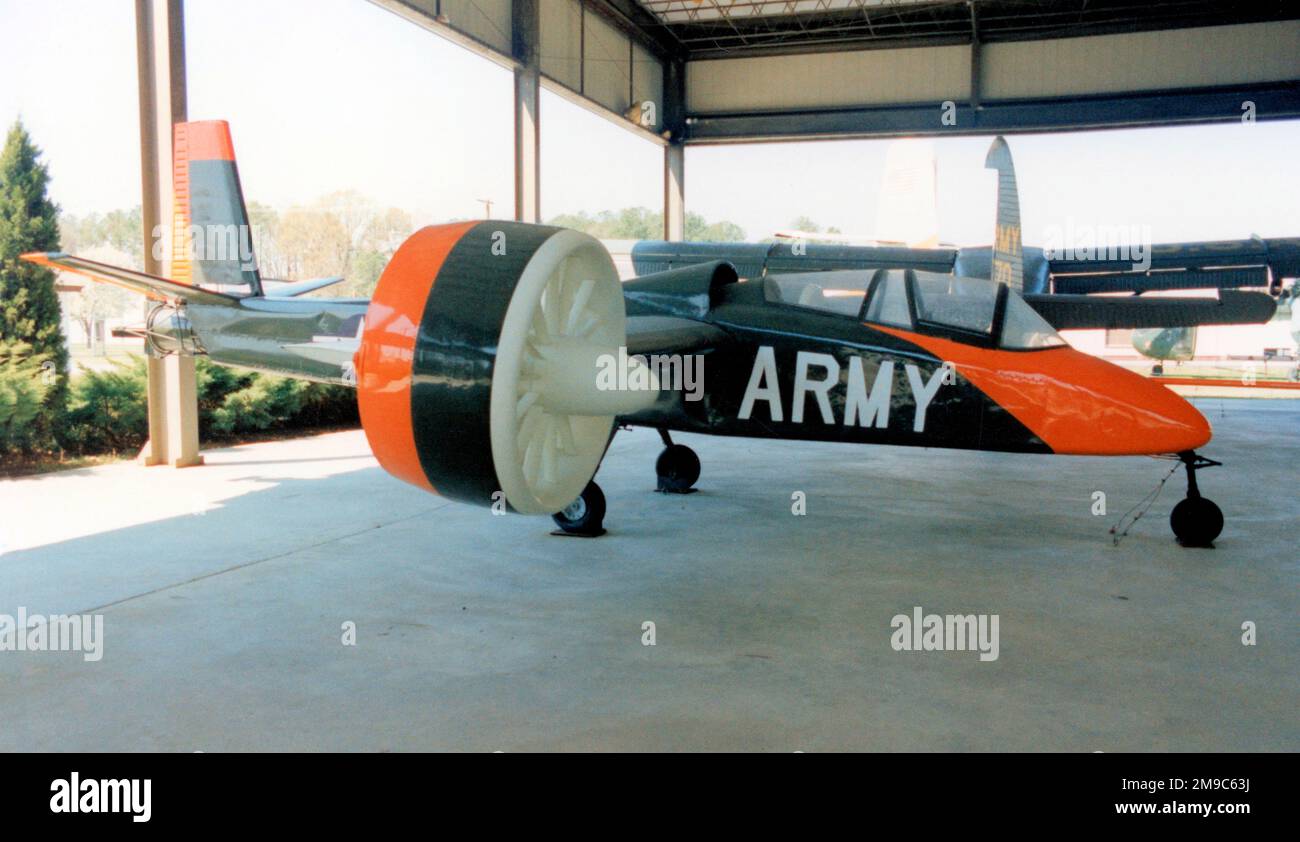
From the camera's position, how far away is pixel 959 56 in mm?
20312

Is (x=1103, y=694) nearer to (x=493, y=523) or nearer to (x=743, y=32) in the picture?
(x=493, y=523)

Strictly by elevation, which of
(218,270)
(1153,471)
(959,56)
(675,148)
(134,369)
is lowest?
(1153,471)

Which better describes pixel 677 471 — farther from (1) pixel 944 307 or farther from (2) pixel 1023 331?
(2) pixel 1023 331

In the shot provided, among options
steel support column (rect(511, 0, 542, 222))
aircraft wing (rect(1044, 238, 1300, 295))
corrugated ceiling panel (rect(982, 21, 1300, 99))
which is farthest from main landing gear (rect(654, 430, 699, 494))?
corrugated ceiling panel (rect(982, 21, 1300, 99))

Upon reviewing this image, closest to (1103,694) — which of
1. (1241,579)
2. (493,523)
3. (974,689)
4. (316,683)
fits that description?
(974,689)

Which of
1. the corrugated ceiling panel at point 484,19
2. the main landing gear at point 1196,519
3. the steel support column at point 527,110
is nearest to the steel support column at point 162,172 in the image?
the corrugated ceiling panel at point 484,19

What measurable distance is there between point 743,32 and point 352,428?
Result: 559 inches

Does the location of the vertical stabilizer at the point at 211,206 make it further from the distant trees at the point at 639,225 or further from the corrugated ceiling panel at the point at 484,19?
the distant trees at the point at 639,225

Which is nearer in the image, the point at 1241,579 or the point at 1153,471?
the point at 1241,579

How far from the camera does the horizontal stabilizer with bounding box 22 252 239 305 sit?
6.29 metres

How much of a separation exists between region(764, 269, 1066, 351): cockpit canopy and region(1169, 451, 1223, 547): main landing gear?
1.44 metres

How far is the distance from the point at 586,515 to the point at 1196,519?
4.41m

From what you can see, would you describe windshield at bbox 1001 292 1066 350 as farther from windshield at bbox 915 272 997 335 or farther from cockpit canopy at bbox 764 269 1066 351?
windshield at bbox 915 272 997 335

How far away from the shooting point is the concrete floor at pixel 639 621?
319 centimetres
